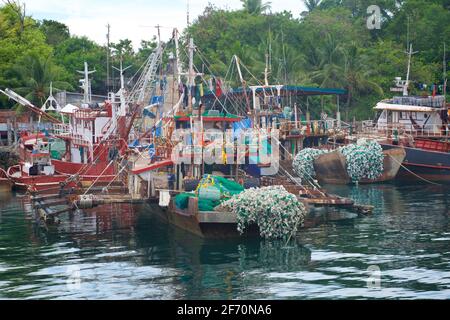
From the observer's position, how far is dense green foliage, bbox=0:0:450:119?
228 ft

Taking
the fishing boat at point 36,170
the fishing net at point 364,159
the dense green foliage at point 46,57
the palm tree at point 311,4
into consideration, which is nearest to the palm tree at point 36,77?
the dense green foliage at point 46,57

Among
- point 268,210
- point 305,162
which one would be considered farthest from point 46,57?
point 268,210

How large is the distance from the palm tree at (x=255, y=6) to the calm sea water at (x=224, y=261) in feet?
183

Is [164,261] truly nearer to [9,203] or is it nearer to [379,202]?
[379,202]

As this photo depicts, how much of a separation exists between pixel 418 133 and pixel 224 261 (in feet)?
96.7

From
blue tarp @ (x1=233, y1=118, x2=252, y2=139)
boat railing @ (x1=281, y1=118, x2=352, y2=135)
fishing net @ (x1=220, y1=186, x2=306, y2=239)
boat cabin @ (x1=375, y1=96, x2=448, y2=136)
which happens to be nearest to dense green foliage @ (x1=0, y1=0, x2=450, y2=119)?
boat railing @ (x1=281, y1=118, x2=352, y2=135)

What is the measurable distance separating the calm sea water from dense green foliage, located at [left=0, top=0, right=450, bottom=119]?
29887 millimetres

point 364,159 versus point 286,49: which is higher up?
point 286,49

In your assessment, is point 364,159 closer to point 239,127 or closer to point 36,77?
point 239,127

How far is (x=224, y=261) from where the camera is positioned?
85.8ft

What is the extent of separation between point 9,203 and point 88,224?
1134 centimetres

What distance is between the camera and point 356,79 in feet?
231
